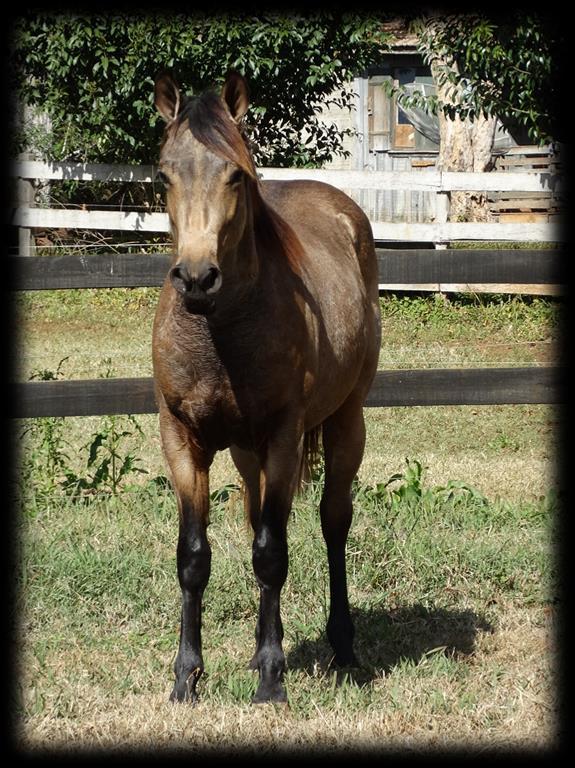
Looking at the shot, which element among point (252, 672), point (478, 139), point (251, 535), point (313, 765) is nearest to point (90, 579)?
point (251, 535)

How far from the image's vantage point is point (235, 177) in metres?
3.53

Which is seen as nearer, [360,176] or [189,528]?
[189,528]

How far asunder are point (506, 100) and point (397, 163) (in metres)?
7.18

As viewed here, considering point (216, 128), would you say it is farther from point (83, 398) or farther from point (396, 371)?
point (396, 371)

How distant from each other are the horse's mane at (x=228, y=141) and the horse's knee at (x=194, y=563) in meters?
1.14

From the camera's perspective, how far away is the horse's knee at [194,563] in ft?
12.9

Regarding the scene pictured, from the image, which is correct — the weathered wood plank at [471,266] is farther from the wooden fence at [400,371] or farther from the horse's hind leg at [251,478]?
the horse's hind leg at [251,478]

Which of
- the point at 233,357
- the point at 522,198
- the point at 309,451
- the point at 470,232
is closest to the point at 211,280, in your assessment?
the point at 233,357

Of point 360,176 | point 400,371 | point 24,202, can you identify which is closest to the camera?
point 400,371

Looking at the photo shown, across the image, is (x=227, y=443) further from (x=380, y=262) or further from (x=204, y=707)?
(x=380, y=262)

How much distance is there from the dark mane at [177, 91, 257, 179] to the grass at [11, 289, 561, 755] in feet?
6.30

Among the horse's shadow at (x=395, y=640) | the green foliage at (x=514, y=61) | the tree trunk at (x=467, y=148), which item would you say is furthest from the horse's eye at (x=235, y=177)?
the tree trunk at (x=467, y=148)

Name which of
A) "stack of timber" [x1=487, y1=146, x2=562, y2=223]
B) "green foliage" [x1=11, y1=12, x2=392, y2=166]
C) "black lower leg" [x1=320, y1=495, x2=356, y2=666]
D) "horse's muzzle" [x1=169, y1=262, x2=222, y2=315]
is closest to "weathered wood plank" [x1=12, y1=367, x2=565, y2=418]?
"black lower leg" [x1=320, y1=495, x2=356, y2=666]

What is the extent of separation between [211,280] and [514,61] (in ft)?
24.6
